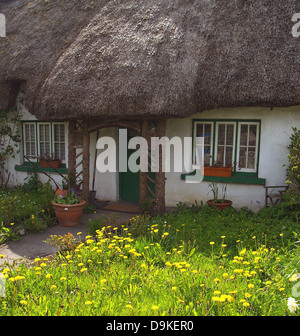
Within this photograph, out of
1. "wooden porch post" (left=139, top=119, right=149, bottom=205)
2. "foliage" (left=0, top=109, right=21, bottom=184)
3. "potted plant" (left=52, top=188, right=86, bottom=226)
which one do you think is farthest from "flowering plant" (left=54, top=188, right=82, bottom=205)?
"foliage" (left=0, top=109, right=21, bottom=184)

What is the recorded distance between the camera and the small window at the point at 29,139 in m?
9.30

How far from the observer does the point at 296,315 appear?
2531 mm

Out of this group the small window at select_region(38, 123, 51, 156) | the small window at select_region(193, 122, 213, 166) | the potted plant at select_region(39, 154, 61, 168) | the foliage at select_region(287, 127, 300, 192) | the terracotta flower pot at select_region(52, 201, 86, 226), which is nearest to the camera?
the foliage at select_region(287, 127, 300, 192)

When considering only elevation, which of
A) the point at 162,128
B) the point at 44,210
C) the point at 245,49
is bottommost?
the point at 44,210

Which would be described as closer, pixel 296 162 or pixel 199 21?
pixel 296 162

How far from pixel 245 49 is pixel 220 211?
3.28m

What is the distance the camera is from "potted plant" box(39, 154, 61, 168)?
8.71 meters

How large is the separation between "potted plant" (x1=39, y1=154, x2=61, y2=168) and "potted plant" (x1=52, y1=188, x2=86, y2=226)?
2.83 meters

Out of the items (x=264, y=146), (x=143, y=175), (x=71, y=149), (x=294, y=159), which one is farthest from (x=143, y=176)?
(x=294, y=159)

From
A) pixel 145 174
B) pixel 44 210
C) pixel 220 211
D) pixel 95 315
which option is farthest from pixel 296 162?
pixel 44 210

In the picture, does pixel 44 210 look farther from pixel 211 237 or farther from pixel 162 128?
pixel 211 237

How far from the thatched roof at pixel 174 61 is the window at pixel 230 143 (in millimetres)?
823

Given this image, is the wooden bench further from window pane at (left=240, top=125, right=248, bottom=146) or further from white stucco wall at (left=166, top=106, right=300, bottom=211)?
Answer: window pane at (left=240, top=125, right=248, bottom=146)
